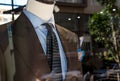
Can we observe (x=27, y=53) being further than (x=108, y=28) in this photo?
No

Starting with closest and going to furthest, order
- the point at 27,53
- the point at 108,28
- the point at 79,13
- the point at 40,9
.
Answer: the point at 27,53
the point at 40,9
the point at 108,28
the point at 79,13

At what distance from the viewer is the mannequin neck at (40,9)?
3.66 metres

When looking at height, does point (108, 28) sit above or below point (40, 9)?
below

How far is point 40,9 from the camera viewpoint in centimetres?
370

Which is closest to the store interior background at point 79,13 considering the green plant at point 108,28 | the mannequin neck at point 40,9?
the green plant at point 108,28

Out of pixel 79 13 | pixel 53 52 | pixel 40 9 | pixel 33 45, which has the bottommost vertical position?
pixel 79 13

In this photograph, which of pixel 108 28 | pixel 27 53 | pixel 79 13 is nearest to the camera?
pixel 27 53

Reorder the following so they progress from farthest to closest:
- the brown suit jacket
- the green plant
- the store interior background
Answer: the store interior background, the green plant, the brown suit jacket

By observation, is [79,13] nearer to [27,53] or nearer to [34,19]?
[34,19]

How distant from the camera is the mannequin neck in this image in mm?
3656

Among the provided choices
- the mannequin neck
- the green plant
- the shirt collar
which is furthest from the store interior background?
the shirt collar

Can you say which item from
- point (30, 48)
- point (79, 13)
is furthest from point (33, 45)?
point (79, 13)

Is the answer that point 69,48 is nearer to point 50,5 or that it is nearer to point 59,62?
point 59,62

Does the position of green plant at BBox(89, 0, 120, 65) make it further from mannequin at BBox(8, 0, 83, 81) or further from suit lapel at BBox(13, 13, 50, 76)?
suit lapel at BBox(13, 13, 50, 76)
